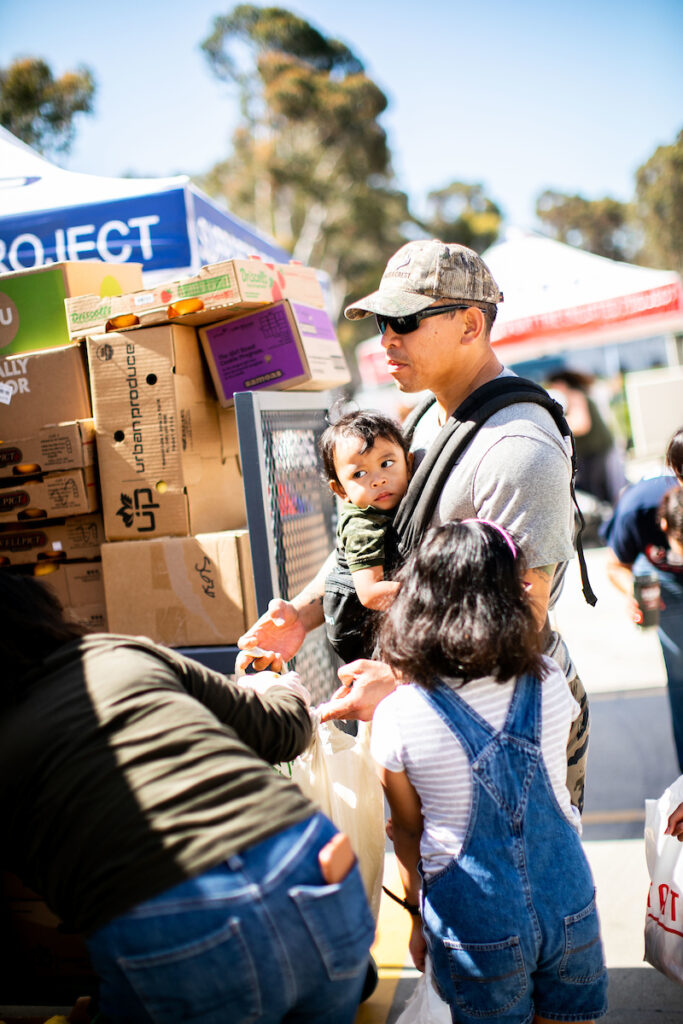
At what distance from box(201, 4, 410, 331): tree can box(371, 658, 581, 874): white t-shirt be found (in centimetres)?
2893

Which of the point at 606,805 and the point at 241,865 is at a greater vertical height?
the point at 241,865

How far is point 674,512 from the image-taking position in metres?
2.89

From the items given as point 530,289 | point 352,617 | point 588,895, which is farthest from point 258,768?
point 530,289

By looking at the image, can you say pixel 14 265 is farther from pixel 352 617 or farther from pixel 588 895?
pixel 588 895

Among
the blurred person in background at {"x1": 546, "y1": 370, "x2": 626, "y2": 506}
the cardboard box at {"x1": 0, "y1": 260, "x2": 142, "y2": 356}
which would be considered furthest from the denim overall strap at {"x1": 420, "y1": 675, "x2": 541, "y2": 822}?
the blurred person in background at {"x1": 546, "y1": 370, "x2": 626, "y2": 506}

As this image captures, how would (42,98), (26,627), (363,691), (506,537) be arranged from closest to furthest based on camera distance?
(26,627)
(506,537)
(363,691)
(42,98)

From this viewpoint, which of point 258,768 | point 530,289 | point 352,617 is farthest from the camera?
point 530,289

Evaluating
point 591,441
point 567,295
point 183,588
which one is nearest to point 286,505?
point 183,588

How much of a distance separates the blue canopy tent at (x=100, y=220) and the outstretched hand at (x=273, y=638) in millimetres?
2377

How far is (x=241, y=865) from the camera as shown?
1.25 metres

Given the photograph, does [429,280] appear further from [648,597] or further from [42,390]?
[648,597]

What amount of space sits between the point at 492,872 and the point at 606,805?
244 centimetres

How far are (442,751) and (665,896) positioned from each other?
2.85 ft

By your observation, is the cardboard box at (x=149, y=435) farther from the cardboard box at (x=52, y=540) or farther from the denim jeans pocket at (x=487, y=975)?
the denim jeans pocket at (x=487, y=975)
